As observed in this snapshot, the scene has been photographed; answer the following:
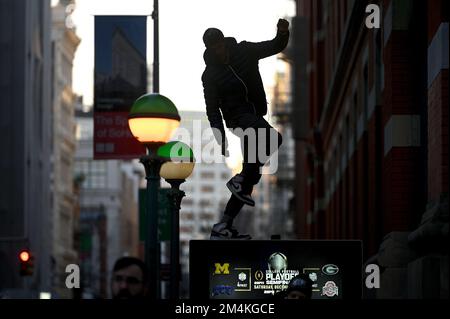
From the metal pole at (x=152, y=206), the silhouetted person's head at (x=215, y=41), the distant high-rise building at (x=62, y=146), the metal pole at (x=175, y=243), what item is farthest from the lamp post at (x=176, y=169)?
the distant high-rise building at (x=62, y=146)

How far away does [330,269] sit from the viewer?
550 inches

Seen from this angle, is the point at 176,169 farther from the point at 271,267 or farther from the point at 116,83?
the point at 116,83

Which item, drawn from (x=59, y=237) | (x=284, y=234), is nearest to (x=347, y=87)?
(x=284, y=234)

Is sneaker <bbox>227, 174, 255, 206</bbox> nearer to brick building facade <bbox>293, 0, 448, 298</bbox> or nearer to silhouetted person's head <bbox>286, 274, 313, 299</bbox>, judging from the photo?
brick building facade <bbox>293, 0, 448, 298</bbox>

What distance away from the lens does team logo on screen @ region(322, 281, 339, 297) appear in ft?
46.1

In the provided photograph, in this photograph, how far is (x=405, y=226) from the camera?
20312mm

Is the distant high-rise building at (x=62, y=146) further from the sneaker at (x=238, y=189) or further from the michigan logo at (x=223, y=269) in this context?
the michigan logo at (x=223, y=269)

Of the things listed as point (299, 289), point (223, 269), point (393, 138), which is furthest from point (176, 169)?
point (299, 289)

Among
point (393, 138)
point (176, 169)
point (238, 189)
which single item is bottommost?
point (238, 189)

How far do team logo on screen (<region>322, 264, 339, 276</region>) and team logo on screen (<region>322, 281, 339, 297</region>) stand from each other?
10cm

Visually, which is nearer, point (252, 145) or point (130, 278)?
point (130, 278)

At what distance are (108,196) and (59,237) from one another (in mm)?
63663

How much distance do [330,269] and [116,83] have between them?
1342 cm

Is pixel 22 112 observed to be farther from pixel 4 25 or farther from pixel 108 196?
pixel 108 196
